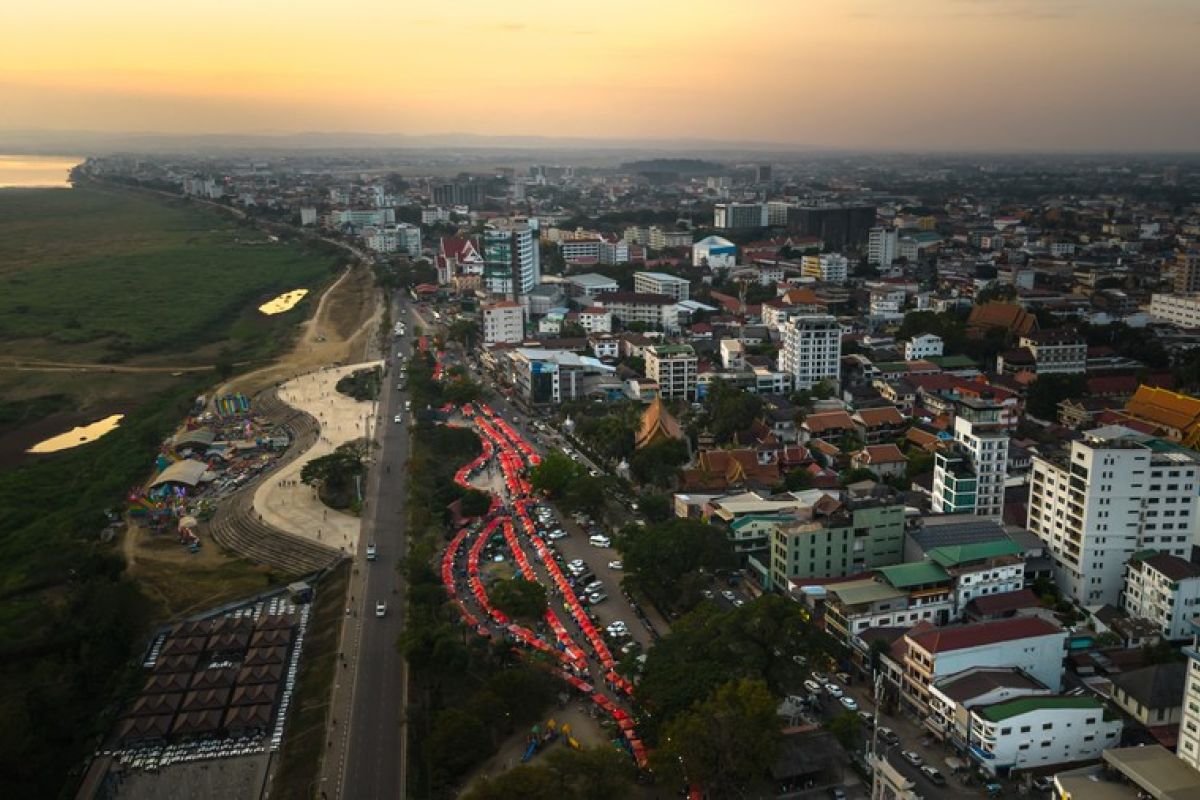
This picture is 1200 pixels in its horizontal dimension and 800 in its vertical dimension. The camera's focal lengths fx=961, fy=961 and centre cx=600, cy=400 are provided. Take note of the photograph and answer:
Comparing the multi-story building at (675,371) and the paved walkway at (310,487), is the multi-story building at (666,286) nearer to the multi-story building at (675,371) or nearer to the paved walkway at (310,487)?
the multi-story building at (675,371)

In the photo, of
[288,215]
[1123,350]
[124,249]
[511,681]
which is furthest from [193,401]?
[288,215]

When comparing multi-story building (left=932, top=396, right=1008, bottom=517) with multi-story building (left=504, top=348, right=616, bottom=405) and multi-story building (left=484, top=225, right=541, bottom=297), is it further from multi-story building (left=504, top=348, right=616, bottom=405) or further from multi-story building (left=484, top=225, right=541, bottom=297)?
multi-story building (left=484, top=225, right=541, bottom=297)

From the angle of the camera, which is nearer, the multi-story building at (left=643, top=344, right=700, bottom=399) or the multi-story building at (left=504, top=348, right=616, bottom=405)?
the multi-story building at (left=643, top=344, right=700, bottom=399)

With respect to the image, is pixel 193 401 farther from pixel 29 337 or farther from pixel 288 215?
pixel 288 215

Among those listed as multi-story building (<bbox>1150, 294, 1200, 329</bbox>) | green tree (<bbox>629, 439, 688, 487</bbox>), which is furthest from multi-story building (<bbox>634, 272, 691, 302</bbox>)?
green tree (<bbox>629, 439, 688, 487</bbox>)

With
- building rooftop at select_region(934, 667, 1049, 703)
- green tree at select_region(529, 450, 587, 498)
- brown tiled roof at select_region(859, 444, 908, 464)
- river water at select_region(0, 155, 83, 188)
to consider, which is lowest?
building rooftop at select_region(934, 667, 1049, 703)

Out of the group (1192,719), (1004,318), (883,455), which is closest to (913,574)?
(1192,719)
